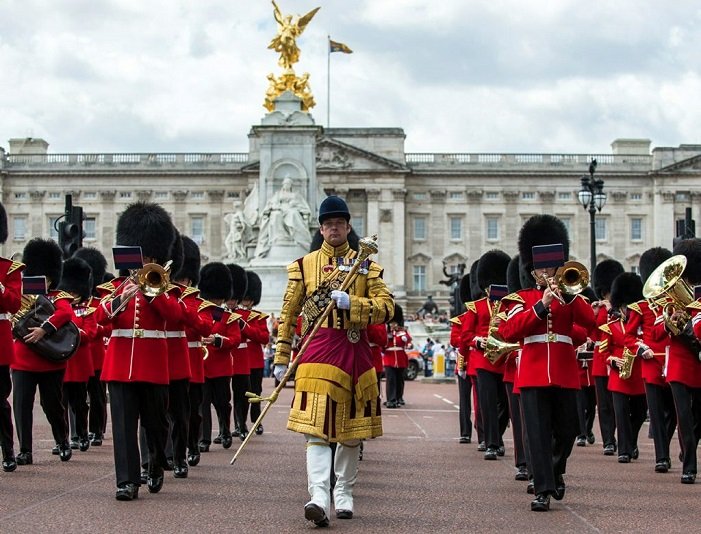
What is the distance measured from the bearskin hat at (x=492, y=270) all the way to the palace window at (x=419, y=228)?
258 ft

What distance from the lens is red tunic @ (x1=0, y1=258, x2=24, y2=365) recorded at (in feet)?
35.1

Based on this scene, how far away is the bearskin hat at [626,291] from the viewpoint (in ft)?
50.2

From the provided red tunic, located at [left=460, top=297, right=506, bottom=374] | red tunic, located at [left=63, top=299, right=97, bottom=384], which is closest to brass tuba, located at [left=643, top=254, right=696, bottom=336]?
red tunic, located at [left=460, top=297, right=506, bottom=374]

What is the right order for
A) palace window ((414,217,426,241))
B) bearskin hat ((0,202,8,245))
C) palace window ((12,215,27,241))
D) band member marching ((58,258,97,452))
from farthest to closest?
palace window ((414,217,426,241)) → palace window ((12,215,27,241)) → band member marching ((58,258,97,452)) → bearskin hat ((0,202,8,245))

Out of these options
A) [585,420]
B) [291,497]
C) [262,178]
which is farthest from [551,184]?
[291,497]

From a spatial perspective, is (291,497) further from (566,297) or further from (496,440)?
(496,440)

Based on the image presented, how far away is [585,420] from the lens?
54.8 ft

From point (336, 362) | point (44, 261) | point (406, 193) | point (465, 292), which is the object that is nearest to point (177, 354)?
point (336, 362)

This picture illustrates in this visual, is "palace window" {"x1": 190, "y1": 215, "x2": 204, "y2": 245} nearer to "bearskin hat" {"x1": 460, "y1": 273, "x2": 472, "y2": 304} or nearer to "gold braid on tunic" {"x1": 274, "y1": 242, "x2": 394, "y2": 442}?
"bearskin hat" {"x1": 460, "y1": 273, "x2": 472, "y2": 304}

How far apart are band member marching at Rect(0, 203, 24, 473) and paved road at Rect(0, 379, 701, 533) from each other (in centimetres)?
26

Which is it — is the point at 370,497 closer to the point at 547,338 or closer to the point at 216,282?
the point at 547,338

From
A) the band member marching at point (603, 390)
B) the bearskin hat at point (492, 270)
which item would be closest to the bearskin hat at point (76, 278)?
the bearskin hat at point (492, 270)

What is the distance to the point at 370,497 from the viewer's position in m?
10.2

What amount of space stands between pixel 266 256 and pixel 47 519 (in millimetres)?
33264
